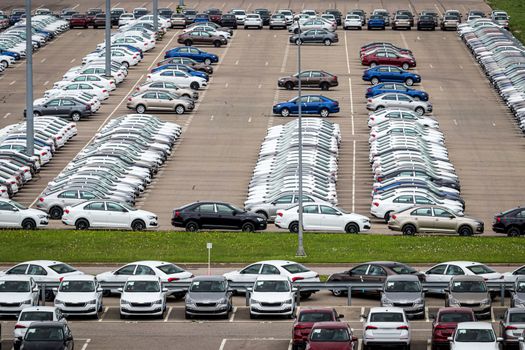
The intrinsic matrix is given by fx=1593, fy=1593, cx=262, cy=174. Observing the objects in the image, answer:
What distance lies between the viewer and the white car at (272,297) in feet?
159

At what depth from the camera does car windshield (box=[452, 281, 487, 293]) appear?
159 feet

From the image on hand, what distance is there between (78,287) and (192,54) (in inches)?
2346

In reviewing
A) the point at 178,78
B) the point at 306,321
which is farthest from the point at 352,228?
the point at 178,78

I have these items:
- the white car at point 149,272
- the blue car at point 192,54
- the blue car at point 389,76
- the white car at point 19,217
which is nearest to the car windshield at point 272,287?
the white car at point 149,272

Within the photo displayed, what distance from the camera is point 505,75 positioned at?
333ft

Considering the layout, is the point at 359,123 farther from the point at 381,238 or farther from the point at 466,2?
the point at 466,2

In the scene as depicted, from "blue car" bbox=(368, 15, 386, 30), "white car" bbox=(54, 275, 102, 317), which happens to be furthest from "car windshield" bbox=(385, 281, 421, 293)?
"blue car" bbox=(368, 15, 386, 30)

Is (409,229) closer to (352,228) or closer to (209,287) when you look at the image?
(352,228)

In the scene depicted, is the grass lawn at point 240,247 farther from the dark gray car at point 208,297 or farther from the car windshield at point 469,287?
the car windshield at point 469,287

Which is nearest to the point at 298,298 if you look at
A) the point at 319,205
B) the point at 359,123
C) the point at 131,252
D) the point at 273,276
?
the point at 273,276

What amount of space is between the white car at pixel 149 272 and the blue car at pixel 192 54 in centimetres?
5553

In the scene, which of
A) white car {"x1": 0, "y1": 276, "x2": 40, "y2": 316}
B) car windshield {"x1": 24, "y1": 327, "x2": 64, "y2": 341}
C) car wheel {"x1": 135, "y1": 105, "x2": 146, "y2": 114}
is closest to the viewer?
car windshield {"x1": 24, "y1": 327, "x2": 64, "y2": 341}

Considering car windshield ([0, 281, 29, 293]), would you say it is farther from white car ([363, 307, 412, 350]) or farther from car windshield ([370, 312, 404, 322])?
car windshield ([370, 312, 404, 322])

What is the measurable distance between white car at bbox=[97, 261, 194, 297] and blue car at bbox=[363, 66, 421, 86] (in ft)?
164
